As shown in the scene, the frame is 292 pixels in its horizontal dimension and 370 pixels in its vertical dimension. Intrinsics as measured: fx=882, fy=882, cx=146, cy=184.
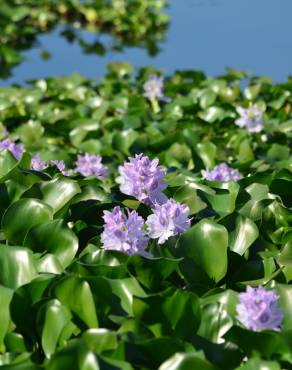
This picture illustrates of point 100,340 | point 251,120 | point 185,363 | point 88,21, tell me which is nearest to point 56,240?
point 100,340

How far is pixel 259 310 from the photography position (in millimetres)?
1398

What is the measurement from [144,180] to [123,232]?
0.30 m

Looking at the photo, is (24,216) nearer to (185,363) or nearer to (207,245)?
(207,245)

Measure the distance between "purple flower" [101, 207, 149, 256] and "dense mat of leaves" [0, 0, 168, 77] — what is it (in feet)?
25.4

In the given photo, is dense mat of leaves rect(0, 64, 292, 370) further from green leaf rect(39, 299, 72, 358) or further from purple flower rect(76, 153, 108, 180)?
purple flower rect(76, 153, 108, 180)

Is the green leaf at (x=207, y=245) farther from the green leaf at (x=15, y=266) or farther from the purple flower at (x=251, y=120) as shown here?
the purple flower at (x=251, y=120)

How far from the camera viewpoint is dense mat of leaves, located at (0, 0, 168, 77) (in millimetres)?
9406

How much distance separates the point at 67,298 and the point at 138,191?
54 centimetres

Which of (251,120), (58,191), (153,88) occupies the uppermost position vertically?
(58,191)

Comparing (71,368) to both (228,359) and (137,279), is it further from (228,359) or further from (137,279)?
(137,279)

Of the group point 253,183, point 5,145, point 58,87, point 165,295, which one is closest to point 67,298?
point 165,295

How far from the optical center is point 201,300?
1.58 m

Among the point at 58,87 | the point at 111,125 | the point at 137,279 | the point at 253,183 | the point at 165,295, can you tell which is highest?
the point at 165,295

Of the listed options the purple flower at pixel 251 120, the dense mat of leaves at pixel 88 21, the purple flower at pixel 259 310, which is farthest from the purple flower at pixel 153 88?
the dense mat of leaves at pixel 88 21
